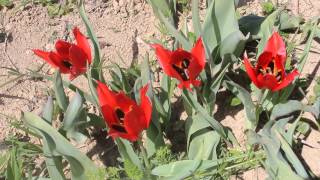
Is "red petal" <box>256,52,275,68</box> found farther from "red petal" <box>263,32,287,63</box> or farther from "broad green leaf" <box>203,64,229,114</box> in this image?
"broad green leaf" <box>203,64,229,114</box>

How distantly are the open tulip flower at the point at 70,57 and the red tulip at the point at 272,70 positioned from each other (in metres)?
0.63

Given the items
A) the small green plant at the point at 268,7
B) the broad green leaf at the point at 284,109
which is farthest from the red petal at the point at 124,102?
the small green plant at the point at 268,7

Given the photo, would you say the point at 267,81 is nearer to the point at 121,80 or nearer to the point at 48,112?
the point at 121,80

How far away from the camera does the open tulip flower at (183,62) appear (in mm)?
2115

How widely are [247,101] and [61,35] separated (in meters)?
1.19

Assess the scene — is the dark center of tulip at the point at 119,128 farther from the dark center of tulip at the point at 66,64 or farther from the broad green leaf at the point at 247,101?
the broad green leaf at the point at 247,101

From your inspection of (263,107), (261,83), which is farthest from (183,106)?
(261,83)

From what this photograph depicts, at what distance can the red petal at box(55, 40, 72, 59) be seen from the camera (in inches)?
87.0

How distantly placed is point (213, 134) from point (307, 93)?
0.53 meters

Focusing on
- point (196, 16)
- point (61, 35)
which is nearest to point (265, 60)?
point (196, 16)

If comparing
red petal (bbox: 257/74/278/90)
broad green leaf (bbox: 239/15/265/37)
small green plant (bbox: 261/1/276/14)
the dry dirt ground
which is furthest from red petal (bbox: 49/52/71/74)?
small green plant (bbox: 261/1/276/14)

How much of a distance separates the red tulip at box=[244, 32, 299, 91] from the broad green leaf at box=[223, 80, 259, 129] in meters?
0.12

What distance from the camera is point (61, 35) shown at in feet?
10.2

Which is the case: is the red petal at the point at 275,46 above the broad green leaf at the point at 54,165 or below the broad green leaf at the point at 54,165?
above
